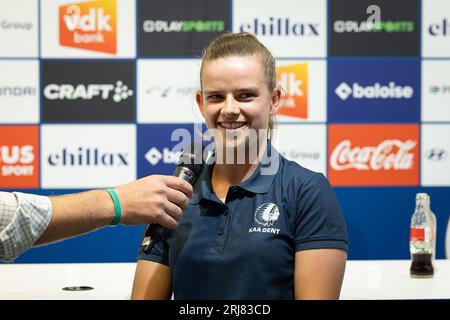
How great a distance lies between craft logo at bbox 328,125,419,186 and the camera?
3330 millimetres

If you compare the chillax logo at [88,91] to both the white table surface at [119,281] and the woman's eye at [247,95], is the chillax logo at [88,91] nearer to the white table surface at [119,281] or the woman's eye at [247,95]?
the white table surface at [119,281]

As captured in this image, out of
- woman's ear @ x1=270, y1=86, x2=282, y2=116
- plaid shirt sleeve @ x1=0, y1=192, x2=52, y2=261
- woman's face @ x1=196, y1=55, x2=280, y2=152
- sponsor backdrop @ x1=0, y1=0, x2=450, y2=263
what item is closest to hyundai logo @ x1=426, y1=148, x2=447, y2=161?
sponsor backdrop @ x1=0, y1=0, x2=450, y2=263

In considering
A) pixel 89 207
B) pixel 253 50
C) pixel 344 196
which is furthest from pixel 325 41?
pixel 89 207

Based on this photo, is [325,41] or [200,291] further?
[325,41]

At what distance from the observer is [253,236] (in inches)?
56.3

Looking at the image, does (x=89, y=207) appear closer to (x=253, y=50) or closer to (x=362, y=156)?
(x=253, y=50)

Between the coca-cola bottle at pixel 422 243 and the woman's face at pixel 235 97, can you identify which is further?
the coca-cola bottle at pixel 422 243

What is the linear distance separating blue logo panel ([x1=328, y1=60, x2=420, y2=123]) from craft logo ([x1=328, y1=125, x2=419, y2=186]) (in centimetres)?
5

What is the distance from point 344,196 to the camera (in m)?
3.35

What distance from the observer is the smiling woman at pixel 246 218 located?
141 centimetres

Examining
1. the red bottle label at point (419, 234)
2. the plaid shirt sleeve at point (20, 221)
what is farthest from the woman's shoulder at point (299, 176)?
the red bottle label at point (419, 234)

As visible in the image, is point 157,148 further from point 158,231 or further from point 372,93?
point 158,231

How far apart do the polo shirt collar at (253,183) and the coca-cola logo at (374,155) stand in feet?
5.80
